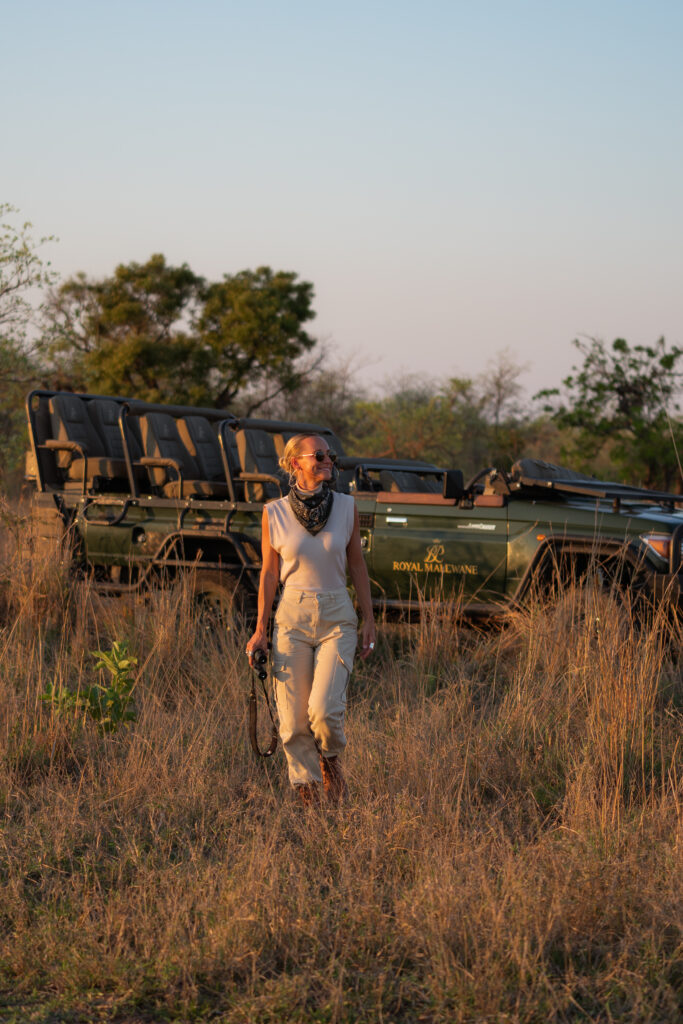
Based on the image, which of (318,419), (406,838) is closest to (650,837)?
(406,838)

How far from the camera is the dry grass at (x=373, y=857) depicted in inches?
135

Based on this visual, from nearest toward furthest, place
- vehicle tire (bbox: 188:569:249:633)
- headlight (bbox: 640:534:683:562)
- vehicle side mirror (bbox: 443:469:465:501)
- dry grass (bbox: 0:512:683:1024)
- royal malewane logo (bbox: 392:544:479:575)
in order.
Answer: dry grass (bbox: 0:512:683:1024), headlight (bbox: 640:534:683:562), vehicle side mirror (bbox: 443:469:465:501), royal malewane logo (bbox: 392:544:479:575), vehicle tire (bbox: 188:569:249:633)

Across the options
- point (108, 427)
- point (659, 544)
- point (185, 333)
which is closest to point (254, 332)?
point (185, 333)

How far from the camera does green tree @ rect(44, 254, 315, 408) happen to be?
118ft

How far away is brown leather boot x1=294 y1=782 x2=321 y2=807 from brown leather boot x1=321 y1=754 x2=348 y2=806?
7 centimetres

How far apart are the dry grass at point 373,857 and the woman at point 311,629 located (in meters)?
0.22

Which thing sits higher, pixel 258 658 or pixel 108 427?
pixel 108 427

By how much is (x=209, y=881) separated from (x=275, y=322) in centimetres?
3402

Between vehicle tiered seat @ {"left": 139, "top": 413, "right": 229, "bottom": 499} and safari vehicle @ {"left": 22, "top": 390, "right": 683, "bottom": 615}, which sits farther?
vehicle tiered seat @ {"left": 139, "top": 413, "right": 229, "bottom": 499}

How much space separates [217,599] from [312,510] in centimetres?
420

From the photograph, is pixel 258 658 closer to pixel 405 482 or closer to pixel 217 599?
pixel 217 599

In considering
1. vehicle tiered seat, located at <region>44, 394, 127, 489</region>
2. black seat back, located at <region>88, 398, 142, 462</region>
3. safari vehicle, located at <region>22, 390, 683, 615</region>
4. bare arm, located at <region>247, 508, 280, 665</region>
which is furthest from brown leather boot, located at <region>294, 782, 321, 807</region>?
black seat back, located at <region>88, 398, 142, 462</region>

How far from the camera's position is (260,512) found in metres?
8.94

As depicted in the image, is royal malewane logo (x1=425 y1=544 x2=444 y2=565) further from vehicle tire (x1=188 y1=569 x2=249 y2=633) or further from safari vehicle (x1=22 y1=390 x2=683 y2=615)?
vehicle tire (x1=188 y1=569 x2=249 y2=633)
